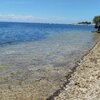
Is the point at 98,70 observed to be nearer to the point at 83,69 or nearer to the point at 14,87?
the point at 83,69

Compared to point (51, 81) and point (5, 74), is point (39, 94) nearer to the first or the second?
point (51, 81)

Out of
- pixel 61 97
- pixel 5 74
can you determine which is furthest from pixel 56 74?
pixel 61 97

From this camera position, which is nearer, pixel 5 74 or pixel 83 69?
pixel 5 74

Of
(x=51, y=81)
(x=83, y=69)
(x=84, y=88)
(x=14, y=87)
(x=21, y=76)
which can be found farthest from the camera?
(x=83, y=69)

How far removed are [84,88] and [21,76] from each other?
489cm

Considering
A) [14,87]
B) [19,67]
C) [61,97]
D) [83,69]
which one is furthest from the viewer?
[19,67]

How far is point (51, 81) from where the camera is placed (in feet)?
51.5

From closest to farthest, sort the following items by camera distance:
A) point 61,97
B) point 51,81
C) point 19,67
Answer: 1. point 61,97
2. point 51,81
3. point 19,67

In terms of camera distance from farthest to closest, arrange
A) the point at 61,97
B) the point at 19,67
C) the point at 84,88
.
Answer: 1. the point at 19,67
2. the point at 84,88
3. the point at 61,97

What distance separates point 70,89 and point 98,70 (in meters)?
4.29

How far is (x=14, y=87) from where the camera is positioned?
1421 centimetres

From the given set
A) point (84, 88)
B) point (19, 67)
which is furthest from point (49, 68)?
point (84, 88)

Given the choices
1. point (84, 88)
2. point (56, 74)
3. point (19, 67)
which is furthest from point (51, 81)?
point (19, 67)

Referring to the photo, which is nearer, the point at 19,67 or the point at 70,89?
the point at 70,89
